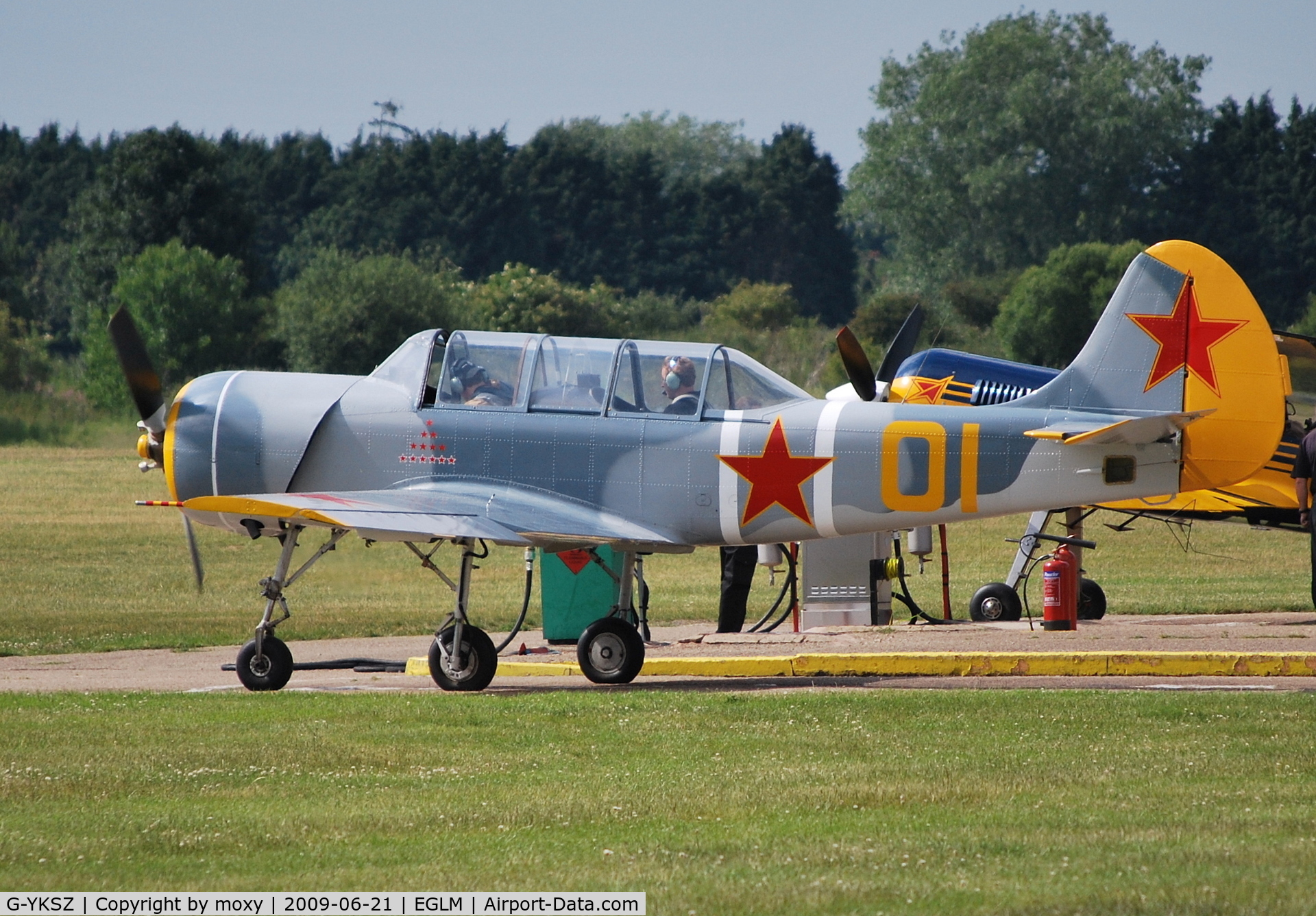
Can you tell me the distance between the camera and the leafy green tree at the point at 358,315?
61.5 m

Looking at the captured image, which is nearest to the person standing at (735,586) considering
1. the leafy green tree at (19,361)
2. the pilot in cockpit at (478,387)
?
the pilot in cockpit at (478,387)

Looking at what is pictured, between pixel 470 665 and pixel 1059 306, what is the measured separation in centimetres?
5310

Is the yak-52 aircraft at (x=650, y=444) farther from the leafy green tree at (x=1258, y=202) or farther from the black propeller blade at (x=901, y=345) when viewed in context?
the leafy green tree at (x=1258, y=202)

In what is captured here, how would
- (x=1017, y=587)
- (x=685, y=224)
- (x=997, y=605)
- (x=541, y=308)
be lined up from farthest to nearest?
1. (x=685, y=224)
2. (x=541, y=308)
3. (x=1017, y=587)
4. (x=997, y=605)

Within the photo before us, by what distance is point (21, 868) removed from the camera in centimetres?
627

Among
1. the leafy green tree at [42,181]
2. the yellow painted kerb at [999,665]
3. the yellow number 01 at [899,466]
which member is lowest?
the yellow painted kerb at [999,665]

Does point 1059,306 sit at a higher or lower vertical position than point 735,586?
higher

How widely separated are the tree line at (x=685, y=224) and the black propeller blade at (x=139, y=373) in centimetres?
4331

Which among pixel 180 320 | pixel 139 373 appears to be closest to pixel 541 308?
pixel 180 320

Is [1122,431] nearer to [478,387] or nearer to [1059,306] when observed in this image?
[478,387]

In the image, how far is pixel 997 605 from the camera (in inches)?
723

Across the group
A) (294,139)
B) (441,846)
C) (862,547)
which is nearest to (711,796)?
(441,846)

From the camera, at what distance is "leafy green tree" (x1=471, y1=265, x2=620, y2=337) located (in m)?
67.1
